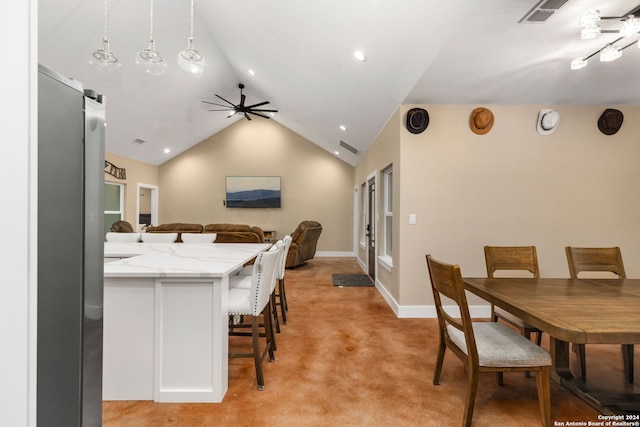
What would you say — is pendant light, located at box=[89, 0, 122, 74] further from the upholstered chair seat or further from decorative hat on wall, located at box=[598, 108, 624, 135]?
decorative hat on wall, located at box=[598, 108, 624, 135]

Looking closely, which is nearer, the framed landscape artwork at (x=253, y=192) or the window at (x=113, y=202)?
the window at (x=113, y=202)

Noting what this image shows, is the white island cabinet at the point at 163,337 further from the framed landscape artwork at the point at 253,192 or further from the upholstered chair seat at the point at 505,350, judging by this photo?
the framed landscape artwork at the point at 253,192

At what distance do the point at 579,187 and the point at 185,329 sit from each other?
4099mm

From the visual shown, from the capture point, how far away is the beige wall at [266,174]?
850 cm

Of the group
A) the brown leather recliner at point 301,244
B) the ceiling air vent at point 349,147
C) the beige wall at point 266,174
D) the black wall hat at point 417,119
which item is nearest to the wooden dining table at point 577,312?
the black wall hat at point 417,119

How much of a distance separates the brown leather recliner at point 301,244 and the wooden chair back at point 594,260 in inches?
178

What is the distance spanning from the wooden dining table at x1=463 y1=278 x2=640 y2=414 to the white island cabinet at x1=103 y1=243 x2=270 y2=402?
5.22ft

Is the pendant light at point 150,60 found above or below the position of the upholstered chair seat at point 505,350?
above

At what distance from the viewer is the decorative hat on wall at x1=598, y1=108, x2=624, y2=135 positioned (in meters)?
3.35

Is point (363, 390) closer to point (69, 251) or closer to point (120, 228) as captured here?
point (69, 251)

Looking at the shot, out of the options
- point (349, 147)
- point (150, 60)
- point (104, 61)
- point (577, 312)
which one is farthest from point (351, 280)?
point (104, 61)

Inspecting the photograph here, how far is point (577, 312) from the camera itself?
55.4 inches

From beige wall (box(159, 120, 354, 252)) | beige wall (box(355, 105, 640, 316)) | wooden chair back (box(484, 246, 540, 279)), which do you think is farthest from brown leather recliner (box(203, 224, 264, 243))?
wooden chair back (box(484, 246, 540, 279))

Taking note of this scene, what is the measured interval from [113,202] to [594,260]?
8246 mm
